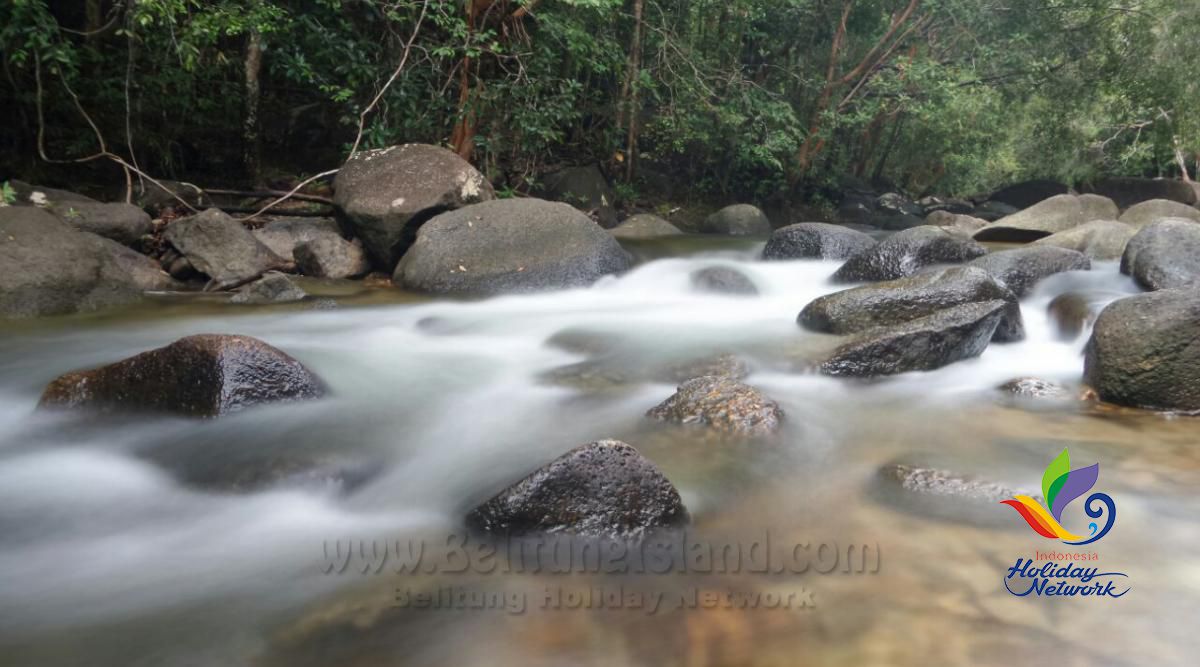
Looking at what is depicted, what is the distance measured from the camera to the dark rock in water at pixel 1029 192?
21.0m

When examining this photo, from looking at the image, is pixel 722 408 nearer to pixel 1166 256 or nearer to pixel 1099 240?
pixel 1166 256

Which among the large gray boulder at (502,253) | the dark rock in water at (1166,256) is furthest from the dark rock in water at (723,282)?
the dark rock in water at (1166,256)

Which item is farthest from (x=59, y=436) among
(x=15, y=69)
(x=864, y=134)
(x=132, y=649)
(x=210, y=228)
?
(x=864, y=134)

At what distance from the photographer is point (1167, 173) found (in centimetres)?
2256

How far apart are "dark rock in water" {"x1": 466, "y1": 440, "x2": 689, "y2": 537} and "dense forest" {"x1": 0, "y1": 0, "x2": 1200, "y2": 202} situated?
6.30 metres

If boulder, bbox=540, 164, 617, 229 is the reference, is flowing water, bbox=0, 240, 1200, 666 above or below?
below

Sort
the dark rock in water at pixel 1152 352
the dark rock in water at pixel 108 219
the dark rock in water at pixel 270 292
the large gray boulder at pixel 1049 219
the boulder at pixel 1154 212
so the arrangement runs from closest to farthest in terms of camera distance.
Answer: the dark rock in water at pixel 1152 352 → the dark rock in water at pixel 270 292 → the dark rock in water at pixel 108 219 → the large gray boulder at pixel 1049 219 → the boulder at pixel 1154 212

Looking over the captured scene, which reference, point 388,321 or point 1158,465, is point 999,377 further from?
point 388,321

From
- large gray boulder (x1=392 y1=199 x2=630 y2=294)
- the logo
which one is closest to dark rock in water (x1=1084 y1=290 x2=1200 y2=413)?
the logo

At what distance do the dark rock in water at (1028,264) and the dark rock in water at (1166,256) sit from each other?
1.39 ft

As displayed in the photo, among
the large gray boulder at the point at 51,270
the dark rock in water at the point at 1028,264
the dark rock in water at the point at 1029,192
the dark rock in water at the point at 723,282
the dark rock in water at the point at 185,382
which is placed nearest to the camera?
the dark rock in water at the point at 185,382

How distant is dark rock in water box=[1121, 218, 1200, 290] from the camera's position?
20.5 feet

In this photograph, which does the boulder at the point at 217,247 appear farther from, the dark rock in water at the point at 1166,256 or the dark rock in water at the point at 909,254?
the dark rock in water at the point at 1166,256

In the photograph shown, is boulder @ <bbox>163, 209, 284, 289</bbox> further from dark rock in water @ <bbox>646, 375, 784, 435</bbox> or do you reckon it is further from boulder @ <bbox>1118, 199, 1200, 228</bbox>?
boulder @ <bbox>1118, 199, 1200, 228</bbox>
